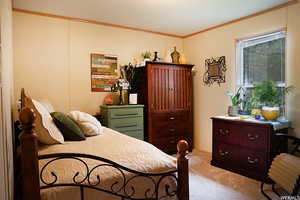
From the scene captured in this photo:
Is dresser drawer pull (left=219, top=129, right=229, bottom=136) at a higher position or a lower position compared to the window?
lower

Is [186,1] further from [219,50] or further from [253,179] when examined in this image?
[253,179]

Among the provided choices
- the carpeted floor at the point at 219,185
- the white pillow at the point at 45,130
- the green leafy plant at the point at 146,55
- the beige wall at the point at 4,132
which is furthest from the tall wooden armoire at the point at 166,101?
the beige wall at the point at 4,132

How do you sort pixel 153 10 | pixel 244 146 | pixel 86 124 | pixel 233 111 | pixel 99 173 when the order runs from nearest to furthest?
pixel 99 173 → pixel 86 124 → pixel 244 146 → pixel 153 10 → pixel 233 111

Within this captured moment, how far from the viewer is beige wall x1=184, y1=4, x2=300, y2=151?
107 inches

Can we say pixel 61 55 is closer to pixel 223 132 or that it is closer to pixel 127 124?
pixel 127 124

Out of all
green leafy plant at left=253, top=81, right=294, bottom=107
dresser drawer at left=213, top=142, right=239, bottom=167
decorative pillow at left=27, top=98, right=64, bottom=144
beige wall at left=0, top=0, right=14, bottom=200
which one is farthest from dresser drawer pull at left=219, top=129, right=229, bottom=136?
beige wall at left=0, top=0, right=14, bottom=200

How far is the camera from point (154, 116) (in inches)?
141

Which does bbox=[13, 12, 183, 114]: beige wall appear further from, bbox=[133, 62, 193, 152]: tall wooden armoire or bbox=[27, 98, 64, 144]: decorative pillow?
bbox=[27, 98, 64, 144]: decorative pillow

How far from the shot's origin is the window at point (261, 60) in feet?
9.62

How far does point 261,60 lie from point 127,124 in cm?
244

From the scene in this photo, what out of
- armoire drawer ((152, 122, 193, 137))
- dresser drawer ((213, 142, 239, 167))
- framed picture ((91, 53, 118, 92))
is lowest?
dresser drawer ((213, 142, 239, 167))

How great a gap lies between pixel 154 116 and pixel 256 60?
1.97m

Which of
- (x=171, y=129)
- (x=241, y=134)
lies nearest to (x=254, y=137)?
(x=241, y=134)

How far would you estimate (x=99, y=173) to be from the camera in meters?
1.25
